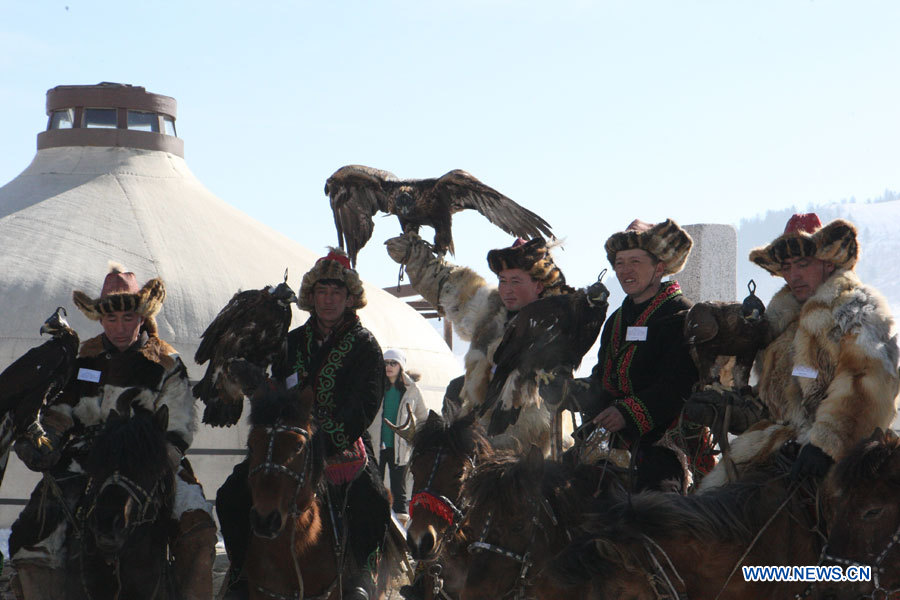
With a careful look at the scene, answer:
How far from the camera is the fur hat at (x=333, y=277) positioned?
16.6 ft

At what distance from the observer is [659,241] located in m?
4.46

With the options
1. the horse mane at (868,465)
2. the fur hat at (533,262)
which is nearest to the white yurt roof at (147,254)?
the fur hat at (533,262)

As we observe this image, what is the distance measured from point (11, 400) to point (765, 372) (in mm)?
3358

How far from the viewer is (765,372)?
14.1 feet

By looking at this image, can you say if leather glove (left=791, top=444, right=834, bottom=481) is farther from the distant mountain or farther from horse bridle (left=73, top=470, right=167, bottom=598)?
the distant mountain

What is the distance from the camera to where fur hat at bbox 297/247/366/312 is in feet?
16.6

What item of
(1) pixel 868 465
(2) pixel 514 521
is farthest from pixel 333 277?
(1) pixel 868 465

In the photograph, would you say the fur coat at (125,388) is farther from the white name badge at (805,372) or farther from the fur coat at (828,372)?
the white name badge at (805,372)

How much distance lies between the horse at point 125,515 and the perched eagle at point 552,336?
1661 mm

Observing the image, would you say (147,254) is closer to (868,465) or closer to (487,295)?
(487,295)

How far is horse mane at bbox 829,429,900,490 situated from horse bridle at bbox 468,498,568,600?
3.36ft

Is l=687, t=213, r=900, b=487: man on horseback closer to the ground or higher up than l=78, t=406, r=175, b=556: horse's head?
higher up

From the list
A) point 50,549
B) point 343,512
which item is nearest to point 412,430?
point 343,512

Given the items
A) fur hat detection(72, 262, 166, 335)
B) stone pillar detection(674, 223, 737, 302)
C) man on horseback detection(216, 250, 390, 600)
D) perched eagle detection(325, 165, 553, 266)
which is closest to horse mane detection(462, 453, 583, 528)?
man on horseback detection(216, 250, 390, 600)
